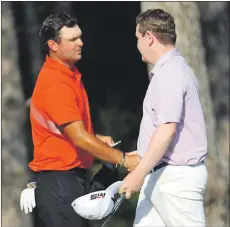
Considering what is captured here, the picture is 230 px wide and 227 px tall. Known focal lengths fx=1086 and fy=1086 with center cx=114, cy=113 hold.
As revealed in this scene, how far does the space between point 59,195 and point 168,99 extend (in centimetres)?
105

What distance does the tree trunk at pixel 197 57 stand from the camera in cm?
940

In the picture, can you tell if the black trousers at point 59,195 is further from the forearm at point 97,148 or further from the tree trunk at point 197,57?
the tree trunk at point 197,57

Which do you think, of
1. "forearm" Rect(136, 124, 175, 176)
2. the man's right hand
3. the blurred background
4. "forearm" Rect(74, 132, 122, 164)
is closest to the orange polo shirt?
"forearm" Rect(74, 132, 122, 164)

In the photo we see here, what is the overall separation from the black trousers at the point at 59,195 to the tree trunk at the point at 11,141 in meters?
4.82

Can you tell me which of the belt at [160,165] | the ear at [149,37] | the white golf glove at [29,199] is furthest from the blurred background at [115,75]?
the ear at [149,37]

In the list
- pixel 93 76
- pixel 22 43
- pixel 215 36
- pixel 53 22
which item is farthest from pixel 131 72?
pixel 53 22

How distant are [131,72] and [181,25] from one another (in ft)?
27.7

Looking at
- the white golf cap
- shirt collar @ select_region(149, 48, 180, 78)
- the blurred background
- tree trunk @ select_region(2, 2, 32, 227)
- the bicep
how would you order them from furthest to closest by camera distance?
tree trunk @ select_region(2, 2, 32, 227), the blurred background, the bicep, the white golf cap, shirt collar @ select_region(149, 48, 180, 78)

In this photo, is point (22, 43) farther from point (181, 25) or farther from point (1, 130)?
point (181, 25)

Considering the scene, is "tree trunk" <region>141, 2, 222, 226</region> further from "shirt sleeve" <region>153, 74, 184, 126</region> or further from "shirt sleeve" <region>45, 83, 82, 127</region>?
"shirt sleeve" <region>153, 74, 184, 126</region>

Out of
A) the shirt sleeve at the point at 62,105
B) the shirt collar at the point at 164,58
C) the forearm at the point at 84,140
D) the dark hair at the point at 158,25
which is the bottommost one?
the forearm at the point at 84,140

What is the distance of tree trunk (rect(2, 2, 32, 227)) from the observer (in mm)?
11508

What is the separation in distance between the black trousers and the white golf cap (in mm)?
229

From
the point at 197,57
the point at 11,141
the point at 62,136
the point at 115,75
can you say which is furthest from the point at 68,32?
the point at 115,75
